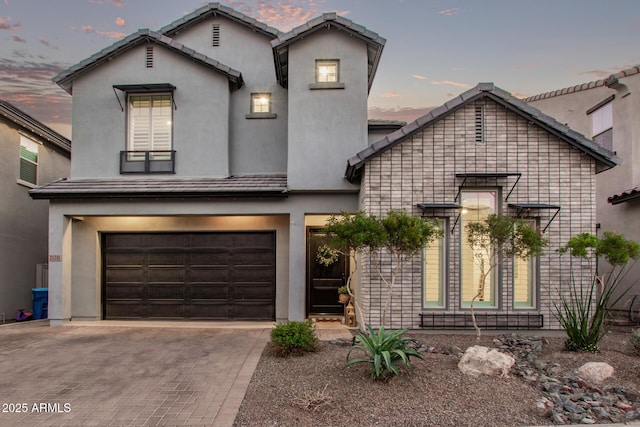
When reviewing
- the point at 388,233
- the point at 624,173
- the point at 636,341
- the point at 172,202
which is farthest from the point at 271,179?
the point at 624,173

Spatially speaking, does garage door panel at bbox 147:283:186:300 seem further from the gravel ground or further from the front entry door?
the gravel ground

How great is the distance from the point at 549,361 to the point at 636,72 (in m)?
9.35

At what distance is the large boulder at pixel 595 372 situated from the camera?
16.8ft

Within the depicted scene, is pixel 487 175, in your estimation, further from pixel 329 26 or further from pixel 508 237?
pixel 329 26

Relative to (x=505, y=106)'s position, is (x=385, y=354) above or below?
below

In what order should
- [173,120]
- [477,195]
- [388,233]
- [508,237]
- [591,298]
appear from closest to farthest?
1. [388,233]
2. [508,237]
3. [591,298]
4. [477,195]
5. [173,120]

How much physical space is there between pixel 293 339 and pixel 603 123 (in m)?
12.2

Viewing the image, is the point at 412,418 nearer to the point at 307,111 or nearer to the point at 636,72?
the point at 307,111

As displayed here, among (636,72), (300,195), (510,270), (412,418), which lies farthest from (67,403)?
(636,72)

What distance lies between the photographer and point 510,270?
7809 mm

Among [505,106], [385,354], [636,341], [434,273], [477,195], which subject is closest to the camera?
[385,354]

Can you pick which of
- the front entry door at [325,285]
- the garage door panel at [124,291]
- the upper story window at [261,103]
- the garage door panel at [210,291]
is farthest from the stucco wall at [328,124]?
the garage door panel at [124,291]

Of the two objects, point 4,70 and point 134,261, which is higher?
point 4,70

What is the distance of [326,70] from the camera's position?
9.06 metres
